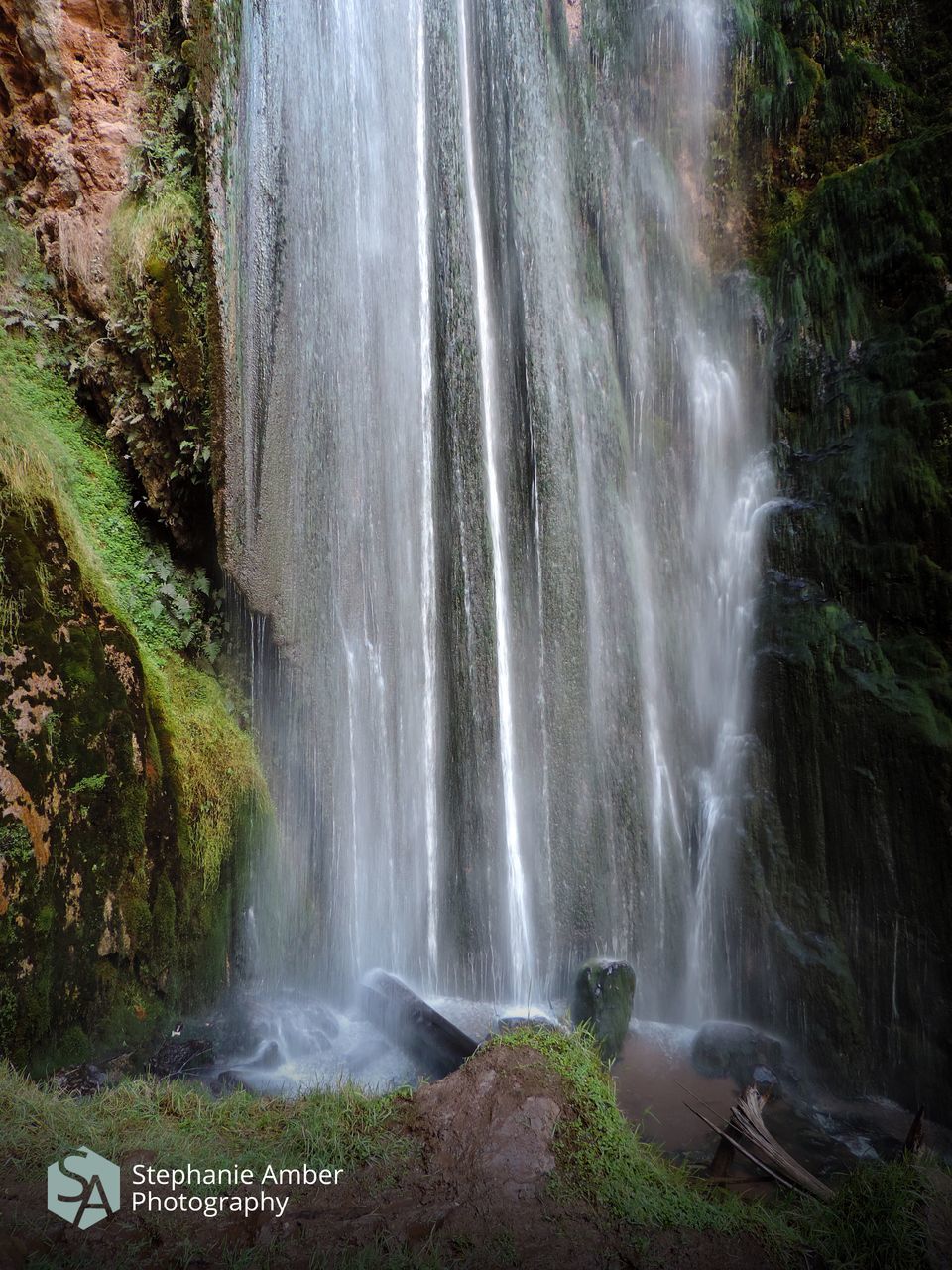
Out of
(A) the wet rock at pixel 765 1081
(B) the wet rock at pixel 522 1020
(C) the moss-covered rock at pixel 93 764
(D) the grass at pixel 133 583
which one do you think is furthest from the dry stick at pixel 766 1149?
(D) the grass at pixel 133 583

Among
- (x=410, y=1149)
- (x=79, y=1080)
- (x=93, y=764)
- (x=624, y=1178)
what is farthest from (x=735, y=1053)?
(x=93, y=764)

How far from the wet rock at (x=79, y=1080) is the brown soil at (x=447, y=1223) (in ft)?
3.95

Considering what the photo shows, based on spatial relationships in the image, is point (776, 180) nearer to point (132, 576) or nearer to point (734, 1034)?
point (132, 576)

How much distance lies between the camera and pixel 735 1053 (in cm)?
600

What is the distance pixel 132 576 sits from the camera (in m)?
6.45

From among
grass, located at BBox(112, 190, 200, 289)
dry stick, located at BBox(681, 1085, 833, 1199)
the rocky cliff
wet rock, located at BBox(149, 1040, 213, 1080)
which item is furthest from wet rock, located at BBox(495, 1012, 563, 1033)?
grass, located at BBox(112, 190, 200, 289)

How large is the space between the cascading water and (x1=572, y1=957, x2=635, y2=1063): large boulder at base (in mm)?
764

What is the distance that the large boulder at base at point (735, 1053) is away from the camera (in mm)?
5897

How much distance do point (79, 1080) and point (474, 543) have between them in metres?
5.00

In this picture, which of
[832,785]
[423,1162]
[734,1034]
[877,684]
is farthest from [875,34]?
[423,1162]

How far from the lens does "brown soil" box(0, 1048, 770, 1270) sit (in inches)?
114

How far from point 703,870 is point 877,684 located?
231cm

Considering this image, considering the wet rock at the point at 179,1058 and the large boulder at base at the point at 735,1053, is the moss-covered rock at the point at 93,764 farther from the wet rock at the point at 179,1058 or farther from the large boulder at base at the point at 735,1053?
the large boulder at base at the point at 735,1053

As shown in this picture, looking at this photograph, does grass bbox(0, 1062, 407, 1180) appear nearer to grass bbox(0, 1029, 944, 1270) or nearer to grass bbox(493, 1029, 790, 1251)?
grass bbox(0, 1029, 944, 1270)
